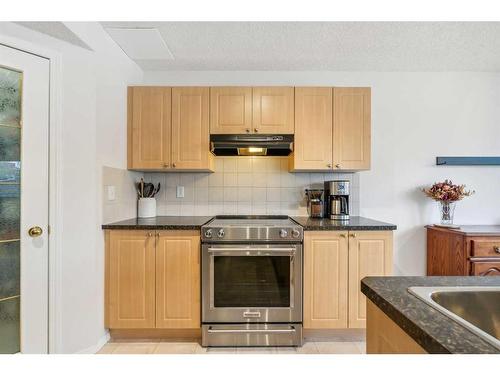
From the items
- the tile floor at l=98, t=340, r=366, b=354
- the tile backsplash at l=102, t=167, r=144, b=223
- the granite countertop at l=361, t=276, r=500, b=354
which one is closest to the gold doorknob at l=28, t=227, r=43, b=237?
the tile backsplash at l=102, t=167, r=144, b=223

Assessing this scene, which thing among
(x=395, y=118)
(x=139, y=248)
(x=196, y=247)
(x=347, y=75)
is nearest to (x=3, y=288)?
(x=139, y=248)

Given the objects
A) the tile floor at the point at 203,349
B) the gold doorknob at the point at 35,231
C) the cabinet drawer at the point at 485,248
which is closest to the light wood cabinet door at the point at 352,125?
the cabinet drawer at the point at 485,248

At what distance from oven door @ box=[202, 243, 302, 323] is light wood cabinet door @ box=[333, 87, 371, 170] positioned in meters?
0.98

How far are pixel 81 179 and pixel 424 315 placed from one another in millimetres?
2092

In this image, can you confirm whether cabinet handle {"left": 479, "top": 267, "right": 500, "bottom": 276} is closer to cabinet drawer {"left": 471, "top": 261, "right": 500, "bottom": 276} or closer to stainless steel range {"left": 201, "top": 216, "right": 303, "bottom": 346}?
cabinet drawer {"left": 471, "top": 261, "right": 500, "bottom": 276}

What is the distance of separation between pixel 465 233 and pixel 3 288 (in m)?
3.39

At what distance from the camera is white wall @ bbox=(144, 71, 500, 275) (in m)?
2.90

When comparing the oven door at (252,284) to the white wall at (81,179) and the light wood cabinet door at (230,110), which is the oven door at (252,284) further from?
the light wood cabinet door at (230,110)

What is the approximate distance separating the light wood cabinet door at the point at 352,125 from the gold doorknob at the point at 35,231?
2.30 meters

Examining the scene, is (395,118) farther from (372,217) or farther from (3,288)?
(3,288)

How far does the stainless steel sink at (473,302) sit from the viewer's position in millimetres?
827

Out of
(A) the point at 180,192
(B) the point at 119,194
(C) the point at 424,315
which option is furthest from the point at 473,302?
(A) the point at 180,192

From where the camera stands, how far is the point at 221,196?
9.54 feet

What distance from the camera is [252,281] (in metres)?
2.19
